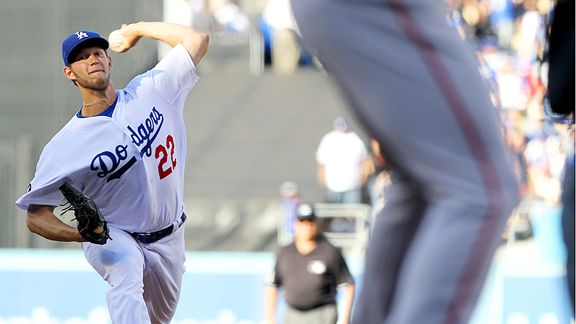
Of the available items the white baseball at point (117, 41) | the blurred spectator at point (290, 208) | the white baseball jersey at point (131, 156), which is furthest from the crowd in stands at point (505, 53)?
the white baseball at point (117, 41)

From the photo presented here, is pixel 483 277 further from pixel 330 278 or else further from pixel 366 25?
pixel 330 278

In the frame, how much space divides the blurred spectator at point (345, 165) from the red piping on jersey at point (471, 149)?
1141 centimetres

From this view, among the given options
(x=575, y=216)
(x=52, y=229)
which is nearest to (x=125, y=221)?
(x=52, y=229)

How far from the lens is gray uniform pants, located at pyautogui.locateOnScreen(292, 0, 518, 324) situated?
2113mm

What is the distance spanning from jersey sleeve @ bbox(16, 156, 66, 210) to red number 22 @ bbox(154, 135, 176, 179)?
22.3 inches

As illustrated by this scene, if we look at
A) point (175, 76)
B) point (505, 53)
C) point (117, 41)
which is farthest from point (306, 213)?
point (505, 53)

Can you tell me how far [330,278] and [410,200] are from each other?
21.5ft

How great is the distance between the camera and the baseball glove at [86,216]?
4.74 m

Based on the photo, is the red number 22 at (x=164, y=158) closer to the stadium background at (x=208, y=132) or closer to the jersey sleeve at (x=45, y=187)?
the jersey sleeve at (x=45, y=187)

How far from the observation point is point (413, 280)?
2.18m

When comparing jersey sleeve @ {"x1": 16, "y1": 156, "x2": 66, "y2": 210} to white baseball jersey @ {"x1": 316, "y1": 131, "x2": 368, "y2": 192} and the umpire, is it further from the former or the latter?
white baseball jersey @ {"x1": 316, "y1": 131, "x2": 368, "y2": 192}

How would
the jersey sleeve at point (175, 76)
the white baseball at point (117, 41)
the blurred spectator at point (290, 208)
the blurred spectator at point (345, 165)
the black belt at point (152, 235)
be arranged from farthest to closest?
the blurred spectator at point (345, 165), the blurred spectator at point (290, 208), the jersey sleeve at point (175, 76), the black belt at point (152, 235), the white baseball at point (117, 41)

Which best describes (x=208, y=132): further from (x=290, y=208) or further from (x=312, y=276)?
(x=312, y=276)

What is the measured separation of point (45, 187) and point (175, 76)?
100cm
